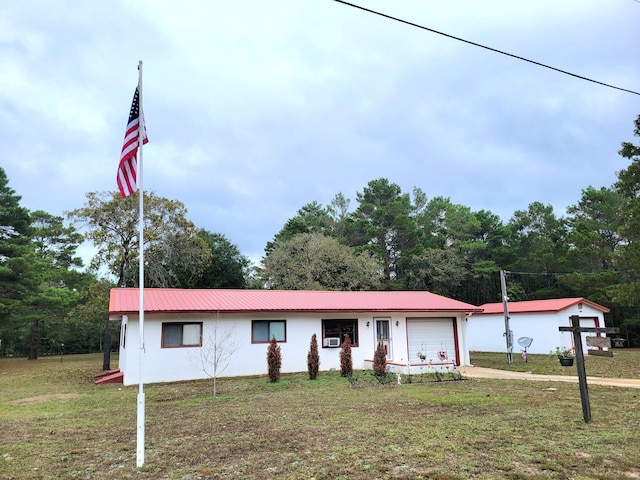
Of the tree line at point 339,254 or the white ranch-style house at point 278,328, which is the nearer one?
the white ranch-style house at point 278,328

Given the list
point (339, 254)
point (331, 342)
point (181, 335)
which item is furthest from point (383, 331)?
point (339, 254)

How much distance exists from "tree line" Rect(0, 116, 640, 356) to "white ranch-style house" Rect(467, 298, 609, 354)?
395 cm

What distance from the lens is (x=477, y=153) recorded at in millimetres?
21953

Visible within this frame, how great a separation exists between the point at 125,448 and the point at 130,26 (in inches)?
251

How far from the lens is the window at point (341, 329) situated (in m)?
17.1

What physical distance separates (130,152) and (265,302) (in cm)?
1132

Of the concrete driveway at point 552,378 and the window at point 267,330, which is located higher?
the window at point 267,330

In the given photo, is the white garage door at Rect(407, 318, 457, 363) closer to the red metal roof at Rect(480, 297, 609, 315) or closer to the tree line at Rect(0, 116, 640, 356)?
the red metal roof at Rect(480, 297, 609, 315)

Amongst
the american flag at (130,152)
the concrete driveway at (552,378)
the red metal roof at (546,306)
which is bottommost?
the concrete driveway at (552,378)

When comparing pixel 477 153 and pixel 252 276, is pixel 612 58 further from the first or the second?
pixel 252 276

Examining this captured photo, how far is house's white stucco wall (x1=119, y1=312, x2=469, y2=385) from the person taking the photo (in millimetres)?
14289

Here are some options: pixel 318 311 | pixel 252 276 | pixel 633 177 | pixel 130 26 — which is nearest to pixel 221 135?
pixel 318 311

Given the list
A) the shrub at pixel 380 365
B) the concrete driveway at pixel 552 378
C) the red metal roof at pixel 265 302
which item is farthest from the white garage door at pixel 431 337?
the shrub at pixel 380 365

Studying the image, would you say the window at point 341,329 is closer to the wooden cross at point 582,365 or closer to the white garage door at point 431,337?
the white garage door at point 431,337
